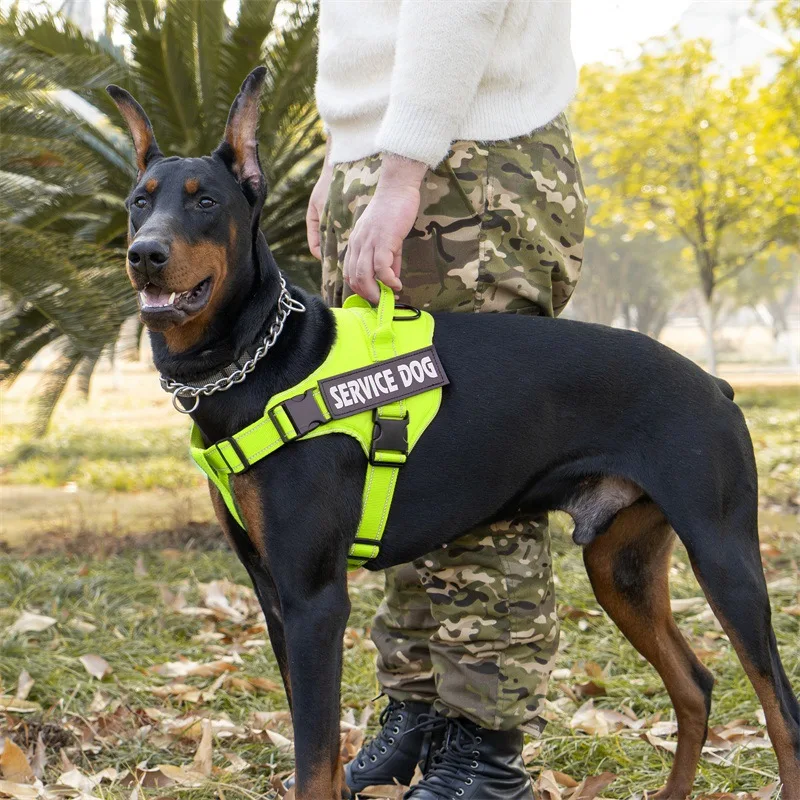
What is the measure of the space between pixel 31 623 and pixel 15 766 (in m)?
1.40

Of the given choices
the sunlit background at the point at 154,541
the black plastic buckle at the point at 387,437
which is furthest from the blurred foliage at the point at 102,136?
the black plastic buckle at the point at 387,437

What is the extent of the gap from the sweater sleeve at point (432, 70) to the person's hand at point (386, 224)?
53 mm

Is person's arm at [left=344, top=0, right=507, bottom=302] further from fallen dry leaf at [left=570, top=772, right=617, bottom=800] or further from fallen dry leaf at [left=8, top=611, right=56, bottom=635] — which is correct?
fallen dry leaf at [left=8, top=611, right=56, bottom=635]

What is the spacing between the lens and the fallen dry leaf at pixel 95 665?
11.7 ft

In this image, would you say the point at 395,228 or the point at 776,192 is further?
the point at 776,192

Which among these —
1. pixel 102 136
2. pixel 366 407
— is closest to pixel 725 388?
pixel 366 407

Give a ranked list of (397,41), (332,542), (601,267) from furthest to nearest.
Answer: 1. (601,267)
2. (397,41)
3. (332,542)

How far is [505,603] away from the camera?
8.44 feet

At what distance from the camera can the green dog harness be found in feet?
7.22

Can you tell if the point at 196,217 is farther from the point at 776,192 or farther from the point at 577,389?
the point at 776,192

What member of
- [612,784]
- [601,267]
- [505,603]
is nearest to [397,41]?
[505,603]

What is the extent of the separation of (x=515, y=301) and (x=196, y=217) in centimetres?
94

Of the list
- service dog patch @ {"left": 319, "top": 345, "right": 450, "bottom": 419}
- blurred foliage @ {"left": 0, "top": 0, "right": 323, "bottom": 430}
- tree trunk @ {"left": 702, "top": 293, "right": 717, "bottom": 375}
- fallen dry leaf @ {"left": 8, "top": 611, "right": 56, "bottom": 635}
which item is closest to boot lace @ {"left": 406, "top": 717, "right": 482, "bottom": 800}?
service dog patch @ {"left": 319, "top": 345, "right": 450, "bottom": 419}

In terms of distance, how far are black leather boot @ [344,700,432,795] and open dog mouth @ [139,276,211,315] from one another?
144 cm
